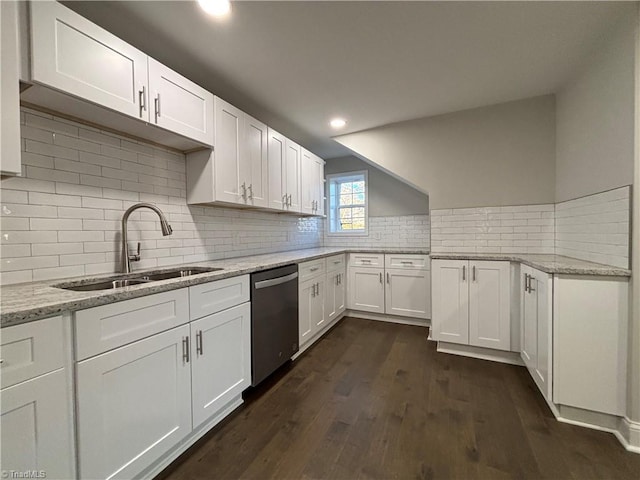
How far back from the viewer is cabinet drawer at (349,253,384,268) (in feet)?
11.4

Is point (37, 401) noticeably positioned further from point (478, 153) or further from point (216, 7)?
point (478, 153)

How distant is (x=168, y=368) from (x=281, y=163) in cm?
217

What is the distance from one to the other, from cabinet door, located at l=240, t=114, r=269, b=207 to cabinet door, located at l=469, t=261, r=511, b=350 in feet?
6.91

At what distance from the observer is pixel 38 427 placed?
2.88 ft

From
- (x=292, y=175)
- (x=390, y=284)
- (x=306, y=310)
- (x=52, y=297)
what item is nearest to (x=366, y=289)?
(x=390, y=284)

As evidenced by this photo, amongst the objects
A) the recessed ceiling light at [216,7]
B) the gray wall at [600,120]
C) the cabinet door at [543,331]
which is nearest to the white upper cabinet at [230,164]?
the recessed ceiling light at [216,7]

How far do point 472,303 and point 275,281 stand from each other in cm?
186

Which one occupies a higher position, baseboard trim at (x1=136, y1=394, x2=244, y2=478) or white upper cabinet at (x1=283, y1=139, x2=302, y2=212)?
white upper cabinet at (x1=283, y1=139, x2=302, y2=212)

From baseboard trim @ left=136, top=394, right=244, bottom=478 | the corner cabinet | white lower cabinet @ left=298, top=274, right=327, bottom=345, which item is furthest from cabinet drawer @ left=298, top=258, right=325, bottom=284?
the corner cabinet

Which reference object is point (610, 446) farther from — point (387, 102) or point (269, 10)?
point (269, 10)

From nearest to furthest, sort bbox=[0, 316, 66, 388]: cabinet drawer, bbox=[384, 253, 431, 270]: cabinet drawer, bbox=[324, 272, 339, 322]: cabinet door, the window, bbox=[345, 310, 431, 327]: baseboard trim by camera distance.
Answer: bbox=[0, 316, 66, 388]: cabinet drawer < bbox=[324, 272, 339, 322]: cabinet door < bbox=[384, 253, 431, 270]: cabinet drawer < bbox=[345, 310, 431, 327]: baseboard trim < the window

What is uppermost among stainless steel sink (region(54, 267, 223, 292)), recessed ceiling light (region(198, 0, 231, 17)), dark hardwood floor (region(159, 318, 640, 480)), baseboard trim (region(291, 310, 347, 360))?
recessed ceiling light (region(198, 0, 231, 17))

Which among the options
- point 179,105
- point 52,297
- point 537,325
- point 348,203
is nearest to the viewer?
point 52,297

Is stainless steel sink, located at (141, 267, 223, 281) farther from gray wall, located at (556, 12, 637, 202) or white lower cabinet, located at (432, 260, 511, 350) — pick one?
gray wall, located at (556, 12, 637, 202)
